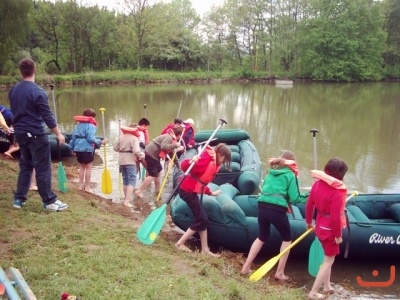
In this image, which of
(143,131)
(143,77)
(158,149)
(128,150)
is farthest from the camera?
(143,77)

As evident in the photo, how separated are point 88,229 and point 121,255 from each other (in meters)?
0.73

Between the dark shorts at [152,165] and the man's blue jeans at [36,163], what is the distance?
2195mm

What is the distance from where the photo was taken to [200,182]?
4.68 metres

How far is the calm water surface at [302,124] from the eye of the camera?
8.90 meters

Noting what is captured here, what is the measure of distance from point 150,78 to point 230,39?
12070mm

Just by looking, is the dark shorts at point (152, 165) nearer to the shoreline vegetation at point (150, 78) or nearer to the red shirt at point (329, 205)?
the red shirt at point (329, 205)

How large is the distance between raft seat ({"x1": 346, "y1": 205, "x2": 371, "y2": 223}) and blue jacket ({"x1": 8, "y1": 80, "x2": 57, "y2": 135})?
11.5 ft

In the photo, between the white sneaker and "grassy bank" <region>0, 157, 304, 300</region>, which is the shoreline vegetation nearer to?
the white sneaker

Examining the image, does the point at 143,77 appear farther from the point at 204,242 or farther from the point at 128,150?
the point at 204,242

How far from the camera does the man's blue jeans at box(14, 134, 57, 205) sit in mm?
4477

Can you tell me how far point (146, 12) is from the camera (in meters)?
40.8

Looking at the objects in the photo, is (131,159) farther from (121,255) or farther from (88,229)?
(121,255)

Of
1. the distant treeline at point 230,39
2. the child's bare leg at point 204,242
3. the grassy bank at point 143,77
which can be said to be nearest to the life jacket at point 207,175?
the child's bare leg at point 204,242

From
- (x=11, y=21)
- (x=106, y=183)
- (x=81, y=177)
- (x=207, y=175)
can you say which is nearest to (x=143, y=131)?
(x=106, y=183)
